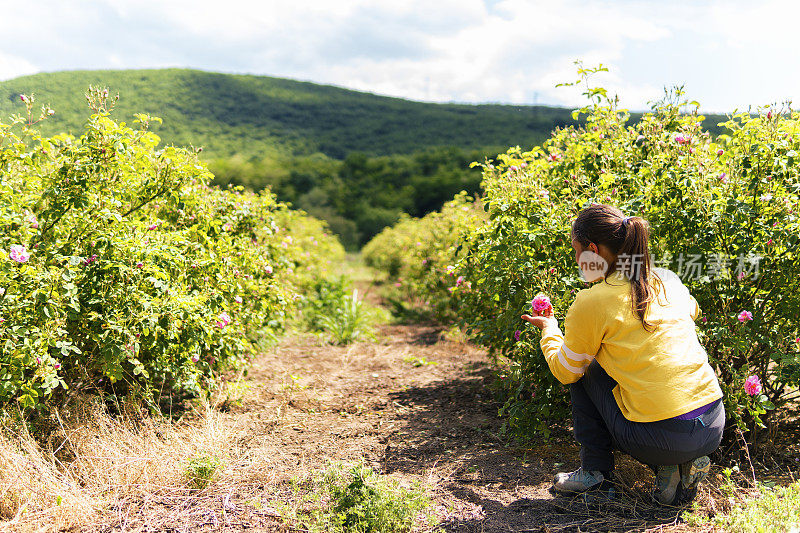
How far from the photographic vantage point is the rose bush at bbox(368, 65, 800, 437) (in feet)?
8.74

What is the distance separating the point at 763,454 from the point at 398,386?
8.48 ft

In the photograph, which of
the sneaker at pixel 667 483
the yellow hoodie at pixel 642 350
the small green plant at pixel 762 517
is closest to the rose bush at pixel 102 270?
the yellow hoodie at pixel 642 350

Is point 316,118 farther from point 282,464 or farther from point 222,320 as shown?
point 282,464

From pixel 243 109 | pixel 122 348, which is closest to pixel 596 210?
pixel 122 348

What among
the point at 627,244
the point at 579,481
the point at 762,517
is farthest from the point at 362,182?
the point at 762,517

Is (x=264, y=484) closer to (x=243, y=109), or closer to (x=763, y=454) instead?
(x=763, y=454)

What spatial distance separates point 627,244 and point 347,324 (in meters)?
4.91

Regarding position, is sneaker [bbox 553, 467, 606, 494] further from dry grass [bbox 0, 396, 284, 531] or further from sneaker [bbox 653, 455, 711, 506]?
dry grass [bbox 0, 396, 284, 531]

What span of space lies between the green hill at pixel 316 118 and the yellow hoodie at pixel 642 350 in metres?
38.1

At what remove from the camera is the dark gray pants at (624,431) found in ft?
6.90

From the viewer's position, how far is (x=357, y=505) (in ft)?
7.14

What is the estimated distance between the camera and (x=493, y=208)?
11.4ft

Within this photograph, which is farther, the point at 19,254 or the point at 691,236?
the point at 691,236

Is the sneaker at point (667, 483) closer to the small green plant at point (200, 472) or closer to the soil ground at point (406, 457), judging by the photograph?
the soil ground at point (406, 457)
